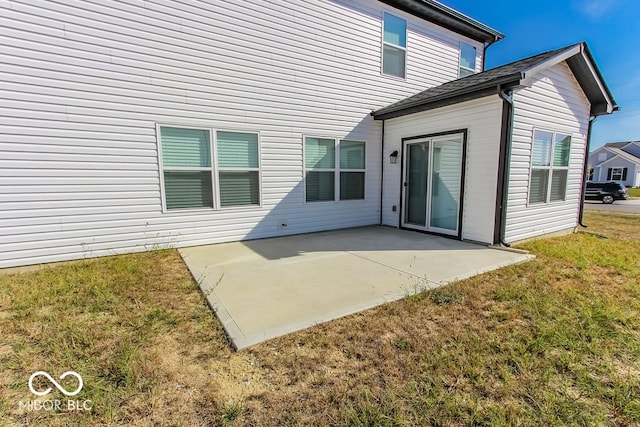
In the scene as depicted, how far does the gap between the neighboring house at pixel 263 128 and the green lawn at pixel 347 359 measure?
1764 millimetres

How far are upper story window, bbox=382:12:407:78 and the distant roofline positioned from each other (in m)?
0.35

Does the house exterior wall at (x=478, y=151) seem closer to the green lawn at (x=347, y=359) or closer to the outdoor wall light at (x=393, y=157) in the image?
the outdoor wall light at (x=393, y=157)

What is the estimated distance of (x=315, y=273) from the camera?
13.6ft

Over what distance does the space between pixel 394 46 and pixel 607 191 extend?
1854 centimetres

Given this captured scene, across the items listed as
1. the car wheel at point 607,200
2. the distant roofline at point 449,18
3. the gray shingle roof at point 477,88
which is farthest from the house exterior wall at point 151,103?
the car wheel at point 607,200

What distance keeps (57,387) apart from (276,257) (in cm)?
319

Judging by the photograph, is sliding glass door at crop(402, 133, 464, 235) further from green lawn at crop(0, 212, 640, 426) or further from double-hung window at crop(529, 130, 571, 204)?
green lawn at crop(0, 212, 640, 426)

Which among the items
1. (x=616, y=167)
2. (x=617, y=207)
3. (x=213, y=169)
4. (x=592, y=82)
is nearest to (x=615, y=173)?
(x=616, y=167)

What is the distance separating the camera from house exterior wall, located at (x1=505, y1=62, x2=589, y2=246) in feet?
18.0

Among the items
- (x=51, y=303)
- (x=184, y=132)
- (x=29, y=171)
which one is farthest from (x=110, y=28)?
(x=51, y=303)

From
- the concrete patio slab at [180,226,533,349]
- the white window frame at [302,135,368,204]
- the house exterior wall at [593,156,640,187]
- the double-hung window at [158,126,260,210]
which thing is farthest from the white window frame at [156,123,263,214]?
the house exterior wall at [593,156,640,187]

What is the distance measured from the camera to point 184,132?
539 cm

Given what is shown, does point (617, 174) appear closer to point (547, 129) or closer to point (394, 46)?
point (547, 129)

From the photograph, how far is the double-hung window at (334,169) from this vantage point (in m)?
6.76
